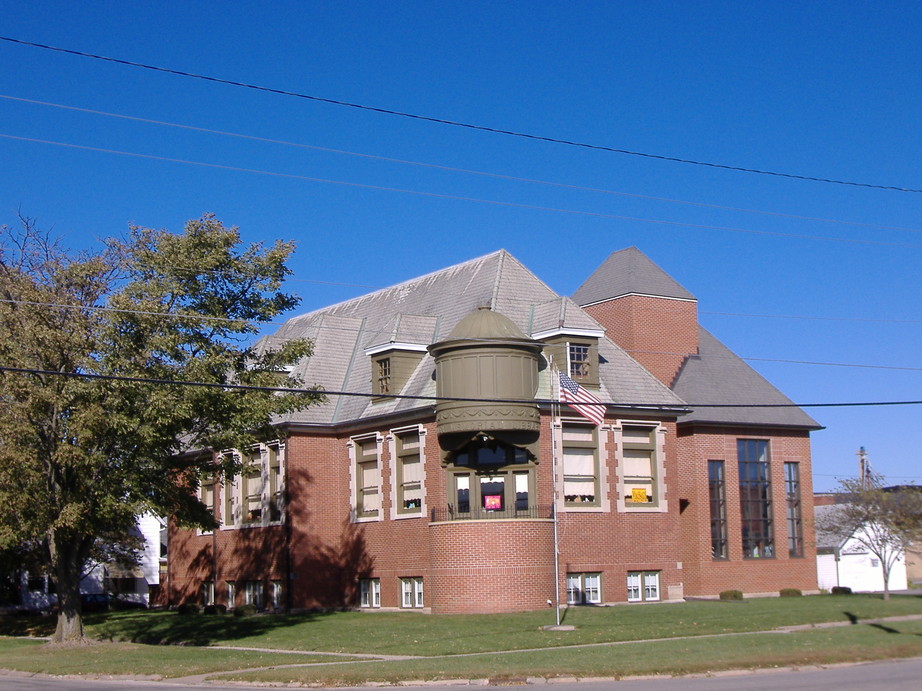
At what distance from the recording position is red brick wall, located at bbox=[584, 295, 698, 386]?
42750mm

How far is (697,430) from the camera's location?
4050 centimetres

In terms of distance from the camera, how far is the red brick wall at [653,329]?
42.8 m

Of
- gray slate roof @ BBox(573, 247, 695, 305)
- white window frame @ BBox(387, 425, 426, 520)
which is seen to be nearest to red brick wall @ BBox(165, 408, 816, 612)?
white window frame @ BBox(387, 425, 426, 520)

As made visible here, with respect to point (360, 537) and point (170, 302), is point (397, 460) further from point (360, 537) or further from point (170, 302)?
point (170, 302)

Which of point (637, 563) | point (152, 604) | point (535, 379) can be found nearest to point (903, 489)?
point (637, 563)

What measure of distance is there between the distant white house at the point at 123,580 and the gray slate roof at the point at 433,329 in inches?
837

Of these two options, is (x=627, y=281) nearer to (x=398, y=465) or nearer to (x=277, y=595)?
(x=398, y=465)

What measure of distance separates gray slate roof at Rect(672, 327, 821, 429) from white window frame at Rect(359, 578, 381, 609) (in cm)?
1252

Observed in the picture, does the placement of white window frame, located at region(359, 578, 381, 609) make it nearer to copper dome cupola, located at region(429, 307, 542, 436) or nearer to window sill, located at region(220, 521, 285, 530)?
window sill, located at region(220, 521, 285, 530)

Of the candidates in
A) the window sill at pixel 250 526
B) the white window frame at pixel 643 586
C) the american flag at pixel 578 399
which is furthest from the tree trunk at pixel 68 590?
the white window frame at pixel 643 586

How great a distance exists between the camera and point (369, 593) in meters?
39.1

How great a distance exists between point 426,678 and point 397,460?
18.1 metres

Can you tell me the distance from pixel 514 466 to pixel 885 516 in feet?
43.4

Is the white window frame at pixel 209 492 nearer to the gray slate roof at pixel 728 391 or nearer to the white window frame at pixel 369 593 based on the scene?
the white window frame at pixel 369 593
